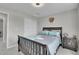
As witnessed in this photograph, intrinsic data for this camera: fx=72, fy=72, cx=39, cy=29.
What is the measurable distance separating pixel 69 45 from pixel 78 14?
2.09 ft

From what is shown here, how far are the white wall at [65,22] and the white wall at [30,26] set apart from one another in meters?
0.11

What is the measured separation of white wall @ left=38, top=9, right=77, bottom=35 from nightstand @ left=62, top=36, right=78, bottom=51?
13 centimetres

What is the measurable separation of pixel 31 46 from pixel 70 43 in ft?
2.63

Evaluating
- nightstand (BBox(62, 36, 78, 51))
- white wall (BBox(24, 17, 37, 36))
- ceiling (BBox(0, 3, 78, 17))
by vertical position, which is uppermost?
ceiling (BBox(0, 3, 78, 17))

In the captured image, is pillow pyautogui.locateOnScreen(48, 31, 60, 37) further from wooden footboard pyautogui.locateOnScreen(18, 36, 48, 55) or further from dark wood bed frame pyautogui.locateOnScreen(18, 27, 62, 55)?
wooden footboard pyautogui.locateOnScreen(18, 36, 48, 55)

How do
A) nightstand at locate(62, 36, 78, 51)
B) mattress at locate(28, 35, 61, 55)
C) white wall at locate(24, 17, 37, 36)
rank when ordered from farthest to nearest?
white wall at locate(24, 17, 37, 36) < nightstand at locate(62, 36, 78, 51) < mattress at locate(28, 35, 61, 55)

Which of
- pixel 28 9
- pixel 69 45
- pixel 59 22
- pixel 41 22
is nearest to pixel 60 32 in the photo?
pixel 59 22

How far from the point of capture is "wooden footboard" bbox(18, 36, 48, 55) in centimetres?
131

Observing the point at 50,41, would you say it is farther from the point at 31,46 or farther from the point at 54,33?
the point at 31,46

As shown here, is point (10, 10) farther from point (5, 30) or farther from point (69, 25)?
point (69, 25)

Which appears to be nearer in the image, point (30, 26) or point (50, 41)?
point (50, 41)

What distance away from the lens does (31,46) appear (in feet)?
4.75

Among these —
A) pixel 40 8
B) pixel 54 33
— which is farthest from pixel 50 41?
pixel 40 8

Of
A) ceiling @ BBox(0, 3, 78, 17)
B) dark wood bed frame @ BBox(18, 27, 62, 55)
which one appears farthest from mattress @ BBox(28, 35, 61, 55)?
ceiling @ BBox(0, 3, 78, 17)
